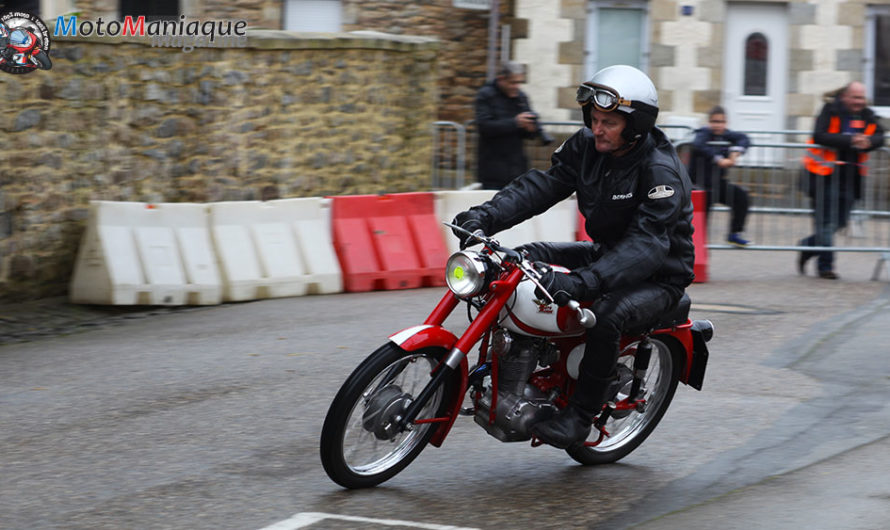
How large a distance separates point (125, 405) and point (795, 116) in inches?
624

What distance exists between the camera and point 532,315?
539cm

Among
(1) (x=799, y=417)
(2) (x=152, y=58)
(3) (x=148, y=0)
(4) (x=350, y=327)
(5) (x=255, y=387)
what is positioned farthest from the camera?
(3) (x=148, y=0)

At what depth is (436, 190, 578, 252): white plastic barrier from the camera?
12.2 metres

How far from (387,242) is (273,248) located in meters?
1.08

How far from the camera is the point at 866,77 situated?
20750 mm

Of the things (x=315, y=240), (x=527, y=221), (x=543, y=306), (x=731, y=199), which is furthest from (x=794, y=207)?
(x=543, y=306)

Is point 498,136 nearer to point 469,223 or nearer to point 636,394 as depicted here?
point 636,394

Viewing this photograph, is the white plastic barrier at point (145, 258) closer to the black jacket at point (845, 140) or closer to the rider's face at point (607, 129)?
the rider's face at point (607, 129)

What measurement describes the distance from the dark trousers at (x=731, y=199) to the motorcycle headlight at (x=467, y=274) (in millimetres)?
7898

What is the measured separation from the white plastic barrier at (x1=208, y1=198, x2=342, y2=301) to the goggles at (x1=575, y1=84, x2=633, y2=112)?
5979mm

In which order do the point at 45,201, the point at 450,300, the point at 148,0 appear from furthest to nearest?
the point at 148,0 < the point at 45,201 < the point at 450,300

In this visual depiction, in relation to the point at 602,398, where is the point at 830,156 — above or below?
above

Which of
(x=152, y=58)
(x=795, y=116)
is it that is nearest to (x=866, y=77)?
(x=795, y=116)

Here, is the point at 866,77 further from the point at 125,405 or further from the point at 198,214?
the point at 125,405
